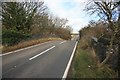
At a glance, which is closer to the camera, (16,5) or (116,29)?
(116,29)

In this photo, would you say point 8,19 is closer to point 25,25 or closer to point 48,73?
point 25,25

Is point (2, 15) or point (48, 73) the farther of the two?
point (2, 15)

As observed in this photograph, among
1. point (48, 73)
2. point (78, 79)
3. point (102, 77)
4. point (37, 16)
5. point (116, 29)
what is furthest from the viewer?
point (37, 16)

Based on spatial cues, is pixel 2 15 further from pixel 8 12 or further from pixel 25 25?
pixel 25 25

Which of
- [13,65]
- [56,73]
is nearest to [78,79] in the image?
[56,73]

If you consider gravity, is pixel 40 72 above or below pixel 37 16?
below

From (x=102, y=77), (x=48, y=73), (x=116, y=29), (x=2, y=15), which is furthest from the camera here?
(x=2, y=15)

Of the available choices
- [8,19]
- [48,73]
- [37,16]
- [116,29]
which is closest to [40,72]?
[48,73]

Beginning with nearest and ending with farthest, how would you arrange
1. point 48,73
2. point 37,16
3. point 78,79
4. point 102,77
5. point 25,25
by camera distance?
point 78,79
point 48,73
point 102,77
point 25,25
point 37,16

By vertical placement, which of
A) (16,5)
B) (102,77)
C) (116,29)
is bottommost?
(102,77)

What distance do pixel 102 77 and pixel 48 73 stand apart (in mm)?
3128

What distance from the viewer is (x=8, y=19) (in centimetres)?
3866

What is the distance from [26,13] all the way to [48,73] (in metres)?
31.2

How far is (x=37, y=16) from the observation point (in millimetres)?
44844
